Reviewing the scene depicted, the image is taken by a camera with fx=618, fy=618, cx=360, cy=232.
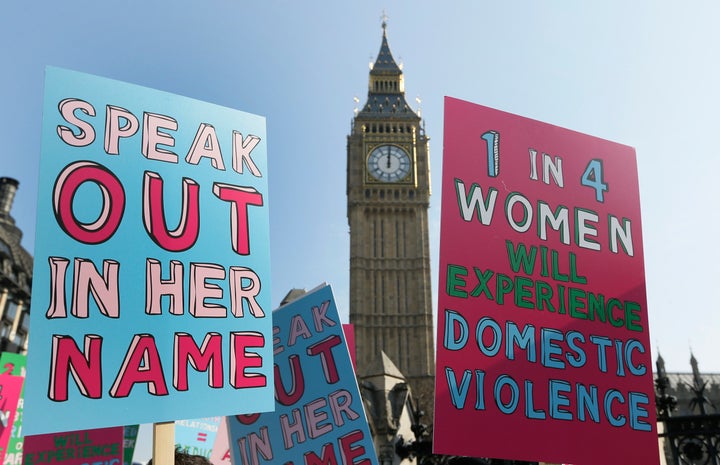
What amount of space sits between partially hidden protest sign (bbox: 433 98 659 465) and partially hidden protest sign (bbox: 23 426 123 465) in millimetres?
6771

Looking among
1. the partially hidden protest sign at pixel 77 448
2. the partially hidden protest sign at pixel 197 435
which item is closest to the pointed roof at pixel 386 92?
the partially hidden protest sign at pixel 197 435

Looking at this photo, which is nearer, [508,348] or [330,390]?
[508,348]

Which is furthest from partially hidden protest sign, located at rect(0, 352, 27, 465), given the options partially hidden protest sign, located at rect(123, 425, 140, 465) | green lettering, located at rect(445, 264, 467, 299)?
green lettering, located at rect(445, 264, 467, 299)

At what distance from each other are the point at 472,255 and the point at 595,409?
1689 mm

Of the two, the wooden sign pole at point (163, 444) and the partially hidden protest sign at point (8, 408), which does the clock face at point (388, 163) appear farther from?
the wooden sign pole at point (163, 444)

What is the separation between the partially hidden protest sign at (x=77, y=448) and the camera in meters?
9.40

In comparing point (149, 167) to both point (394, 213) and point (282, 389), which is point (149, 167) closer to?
point (282, 389)

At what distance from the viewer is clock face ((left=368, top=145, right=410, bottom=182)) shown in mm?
56062

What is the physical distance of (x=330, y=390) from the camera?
7145mm

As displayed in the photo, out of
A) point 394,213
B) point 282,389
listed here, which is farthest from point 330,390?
point 394,213

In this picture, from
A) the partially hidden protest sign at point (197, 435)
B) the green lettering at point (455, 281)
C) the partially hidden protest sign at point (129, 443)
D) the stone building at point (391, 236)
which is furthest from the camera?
the stone building at point (391, 236)

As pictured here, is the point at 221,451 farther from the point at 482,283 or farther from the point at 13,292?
the point at 13,292

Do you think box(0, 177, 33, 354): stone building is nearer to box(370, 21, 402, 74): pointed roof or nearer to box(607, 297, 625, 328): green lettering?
box(370, 21, 402, 74): pointed roof

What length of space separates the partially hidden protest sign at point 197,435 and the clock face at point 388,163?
150 feet
